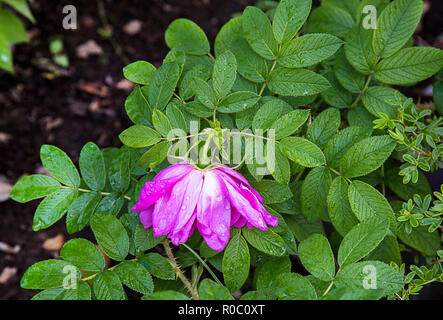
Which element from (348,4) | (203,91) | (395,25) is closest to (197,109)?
(203,91)

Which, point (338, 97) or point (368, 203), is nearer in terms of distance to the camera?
point (368, 203)

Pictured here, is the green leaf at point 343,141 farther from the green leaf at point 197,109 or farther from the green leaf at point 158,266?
the green leaf at point 158,266

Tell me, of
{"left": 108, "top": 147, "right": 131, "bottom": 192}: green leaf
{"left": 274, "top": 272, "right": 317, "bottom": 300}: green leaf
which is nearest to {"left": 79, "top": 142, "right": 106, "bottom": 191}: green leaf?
{"left": 108, "top": 147, "right": 131, "bottom": 192}: green leaf

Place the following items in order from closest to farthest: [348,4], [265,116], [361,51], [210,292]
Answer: [210,292], [265,116], [361,51], [348,4]

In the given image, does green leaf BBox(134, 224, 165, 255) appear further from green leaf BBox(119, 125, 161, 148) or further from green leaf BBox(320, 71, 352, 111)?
green leaf BBox(320, 71, 352, 111)

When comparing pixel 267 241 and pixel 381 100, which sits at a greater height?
pixel 381 100

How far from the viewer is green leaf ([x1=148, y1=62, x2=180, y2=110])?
3.30ft

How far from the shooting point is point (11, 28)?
6.82 ft

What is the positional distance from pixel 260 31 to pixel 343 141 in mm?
375

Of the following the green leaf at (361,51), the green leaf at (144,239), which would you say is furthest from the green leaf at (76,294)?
the green leaf at (361,51)

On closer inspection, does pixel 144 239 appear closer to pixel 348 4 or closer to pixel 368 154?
pixel 368 154

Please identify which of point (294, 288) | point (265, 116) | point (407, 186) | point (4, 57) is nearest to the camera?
point (294, 288)

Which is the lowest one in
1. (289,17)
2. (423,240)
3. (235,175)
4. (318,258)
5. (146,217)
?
(423,240)

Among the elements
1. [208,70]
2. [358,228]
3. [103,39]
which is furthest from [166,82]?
[103,39]
